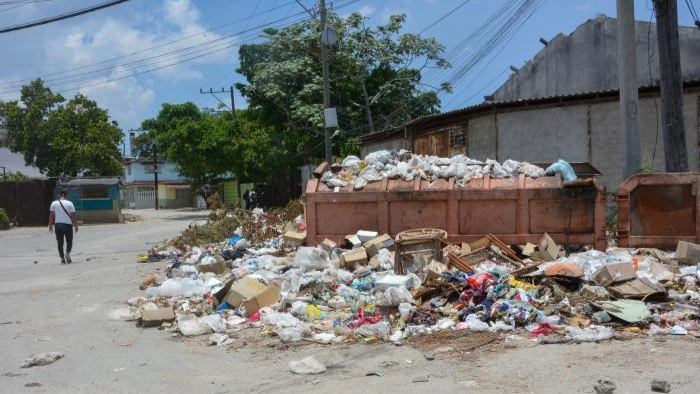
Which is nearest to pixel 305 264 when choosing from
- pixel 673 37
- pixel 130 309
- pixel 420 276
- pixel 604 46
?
pixel 420 276

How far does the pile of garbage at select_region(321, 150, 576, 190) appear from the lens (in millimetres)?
9461

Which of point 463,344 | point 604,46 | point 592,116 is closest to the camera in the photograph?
point 463,344

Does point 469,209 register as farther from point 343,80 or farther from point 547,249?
point 343,80

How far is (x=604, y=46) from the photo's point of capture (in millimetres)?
20859

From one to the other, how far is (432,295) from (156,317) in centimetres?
316

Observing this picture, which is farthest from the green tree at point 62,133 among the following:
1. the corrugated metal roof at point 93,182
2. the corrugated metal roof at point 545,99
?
the corrugated metal roof at point 545,99

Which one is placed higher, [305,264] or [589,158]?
[589,158]

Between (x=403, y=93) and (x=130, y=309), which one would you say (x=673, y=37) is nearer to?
(x=130, y=309)

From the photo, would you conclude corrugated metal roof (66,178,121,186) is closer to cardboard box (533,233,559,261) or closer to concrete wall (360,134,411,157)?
concrete wall (360,134,411,157)

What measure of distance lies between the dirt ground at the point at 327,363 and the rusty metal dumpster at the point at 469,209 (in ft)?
11.1

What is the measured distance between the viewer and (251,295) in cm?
718

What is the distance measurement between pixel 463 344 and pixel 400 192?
4074mm

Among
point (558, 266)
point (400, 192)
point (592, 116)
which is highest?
point (592, 116)

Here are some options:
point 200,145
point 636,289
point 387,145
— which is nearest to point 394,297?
point 636,289
